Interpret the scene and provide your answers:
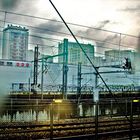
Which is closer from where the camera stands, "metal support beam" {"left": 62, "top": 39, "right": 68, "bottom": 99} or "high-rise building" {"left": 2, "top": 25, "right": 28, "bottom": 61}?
"metal support beam" {"left": 62, "top": 39, "right": 68, "bottom": 99}

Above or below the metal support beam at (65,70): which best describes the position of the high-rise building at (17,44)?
above

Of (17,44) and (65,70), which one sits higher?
(17,44)

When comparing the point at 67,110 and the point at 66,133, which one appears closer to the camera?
the point at 66,133

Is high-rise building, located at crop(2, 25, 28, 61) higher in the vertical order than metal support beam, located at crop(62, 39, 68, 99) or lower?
higher

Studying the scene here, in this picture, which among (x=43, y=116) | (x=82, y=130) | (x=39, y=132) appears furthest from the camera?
(x=43, y=116)

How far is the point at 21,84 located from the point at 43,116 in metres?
19.9

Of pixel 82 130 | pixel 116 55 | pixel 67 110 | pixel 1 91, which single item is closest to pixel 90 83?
pixel 116 55

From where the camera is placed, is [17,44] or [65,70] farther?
[17,44]

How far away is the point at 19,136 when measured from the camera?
26.0 feet

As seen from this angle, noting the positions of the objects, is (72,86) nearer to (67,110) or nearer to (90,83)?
(90,83)

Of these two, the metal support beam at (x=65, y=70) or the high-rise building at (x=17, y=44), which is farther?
the high-rise building at (x=17, y=44)

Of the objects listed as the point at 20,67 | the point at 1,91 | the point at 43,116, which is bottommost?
the point at 43,116

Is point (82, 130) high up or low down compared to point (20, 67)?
down

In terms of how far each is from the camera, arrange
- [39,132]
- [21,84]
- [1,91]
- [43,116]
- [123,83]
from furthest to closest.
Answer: [123,83] → [21,84] → [43,116] → [1,91] → [39,132]
